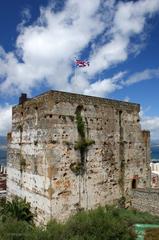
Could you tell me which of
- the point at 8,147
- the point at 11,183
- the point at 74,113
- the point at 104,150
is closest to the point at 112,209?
the point at 104,150

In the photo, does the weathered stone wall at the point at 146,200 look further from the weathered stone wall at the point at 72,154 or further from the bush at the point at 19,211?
the bush at the point at 19,211

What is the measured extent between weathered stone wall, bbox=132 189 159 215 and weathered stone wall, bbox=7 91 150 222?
0.93 m

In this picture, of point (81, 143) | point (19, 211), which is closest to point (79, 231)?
point (81, 143)

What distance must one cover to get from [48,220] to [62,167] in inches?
121

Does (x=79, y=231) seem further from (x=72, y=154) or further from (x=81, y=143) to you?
(x=81, y=143)

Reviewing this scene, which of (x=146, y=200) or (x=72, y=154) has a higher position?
(x=72, y=154)

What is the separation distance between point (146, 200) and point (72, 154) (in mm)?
6155

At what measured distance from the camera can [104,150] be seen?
19.5 m

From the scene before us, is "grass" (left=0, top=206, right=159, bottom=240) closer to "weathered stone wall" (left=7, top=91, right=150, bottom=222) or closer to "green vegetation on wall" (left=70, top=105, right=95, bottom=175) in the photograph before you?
"weathered stone wall" (left=7, top=91, right=150, bottom=222)

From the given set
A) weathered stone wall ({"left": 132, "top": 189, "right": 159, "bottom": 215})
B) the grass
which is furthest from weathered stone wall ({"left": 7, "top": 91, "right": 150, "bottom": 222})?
the grass

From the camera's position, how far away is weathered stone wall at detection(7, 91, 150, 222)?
1675cm

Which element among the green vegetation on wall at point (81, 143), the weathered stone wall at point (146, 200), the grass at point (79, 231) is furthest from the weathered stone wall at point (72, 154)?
the grass at point (79, 231)

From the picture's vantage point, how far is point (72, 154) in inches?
688

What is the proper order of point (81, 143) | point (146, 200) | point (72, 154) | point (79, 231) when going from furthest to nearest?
point (146, 200), point (81, 143), point (72, 154), point (79, 231)
